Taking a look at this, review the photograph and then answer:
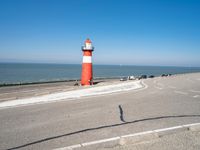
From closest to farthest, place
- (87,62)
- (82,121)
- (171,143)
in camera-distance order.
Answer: (171,143)
(82,121)
(87,62)

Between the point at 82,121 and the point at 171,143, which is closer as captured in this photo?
the point at 171,143

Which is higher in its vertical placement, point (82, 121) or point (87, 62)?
point (87, 62)

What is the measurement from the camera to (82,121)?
544 cm

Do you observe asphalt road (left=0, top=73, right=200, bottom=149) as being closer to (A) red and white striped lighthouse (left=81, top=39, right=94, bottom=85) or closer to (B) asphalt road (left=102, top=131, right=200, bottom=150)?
(B) asphalt road (left=102, top=131, right=200, bottom=150)

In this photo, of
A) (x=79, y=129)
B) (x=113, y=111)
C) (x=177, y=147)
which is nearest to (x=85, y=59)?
(x=113, y=111)

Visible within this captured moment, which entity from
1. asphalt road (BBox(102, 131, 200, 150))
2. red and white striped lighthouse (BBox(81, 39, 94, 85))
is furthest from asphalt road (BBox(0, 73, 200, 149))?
red and white striped lighthouse (BBox(81, 39, 94, 85))

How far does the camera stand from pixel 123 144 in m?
3.92

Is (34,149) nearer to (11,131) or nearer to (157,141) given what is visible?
(11,131)

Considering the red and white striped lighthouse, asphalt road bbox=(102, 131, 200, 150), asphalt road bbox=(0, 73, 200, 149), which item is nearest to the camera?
asphalt road bbox=(102, 131, 200, 150)

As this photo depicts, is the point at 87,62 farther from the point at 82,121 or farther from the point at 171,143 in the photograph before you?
the point at 171,143

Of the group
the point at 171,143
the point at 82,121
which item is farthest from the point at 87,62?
the point at 171,143

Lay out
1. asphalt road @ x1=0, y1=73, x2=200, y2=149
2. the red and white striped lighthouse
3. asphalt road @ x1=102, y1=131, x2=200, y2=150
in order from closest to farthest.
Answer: asphalt road @ x1=102, y1=131, x2=200, y2=150 → asphalt road @ x1=0, y1=73, x2=200, y2=149 → the red and white striped lighthouse

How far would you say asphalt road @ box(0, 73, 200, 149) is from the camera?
4.24 meters

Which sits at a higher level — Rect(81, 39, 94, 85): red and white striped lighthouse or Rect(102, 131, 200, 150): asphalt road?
Rect(81, 39, 94, 85): red and white striped lighthouse
